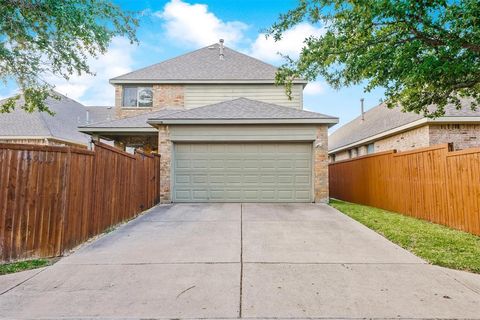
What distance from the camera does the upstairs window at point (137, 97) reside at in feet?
53.6

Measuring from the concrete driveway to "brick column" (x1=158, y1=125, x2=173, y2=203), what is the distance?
4.68 metres

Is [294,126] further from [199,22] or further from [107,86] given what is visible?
[107,86]

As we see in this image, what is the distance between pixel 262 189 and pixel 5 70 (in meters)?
8.75

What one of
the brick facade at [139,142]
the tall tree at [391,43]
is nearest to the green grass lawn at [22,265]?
the tall tree at [391,43]

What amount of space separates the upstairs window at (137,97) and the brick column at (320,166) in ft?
30.3

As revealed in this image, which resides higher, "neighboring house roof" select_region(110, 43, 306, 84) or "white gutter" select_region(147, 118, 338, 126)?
"neighboring house roof" select_region(110, 43, 306, 84)

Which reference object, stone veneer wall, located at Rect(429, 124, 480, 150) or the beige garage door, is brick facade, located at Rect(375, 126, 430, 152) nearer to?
stone veneer wall, located at Rect(429, 124, 480, 150)

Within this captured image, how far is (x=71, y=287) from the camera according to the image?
3.75 m

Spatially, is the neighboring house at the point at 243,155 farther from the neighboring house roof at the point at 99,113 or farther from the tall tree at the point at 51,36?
the neighboring house roof at the point at 99,113

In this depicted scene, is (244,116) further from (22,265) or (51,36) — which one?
(22,265)

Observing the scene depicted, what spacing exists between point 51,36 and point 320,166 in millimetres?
8978

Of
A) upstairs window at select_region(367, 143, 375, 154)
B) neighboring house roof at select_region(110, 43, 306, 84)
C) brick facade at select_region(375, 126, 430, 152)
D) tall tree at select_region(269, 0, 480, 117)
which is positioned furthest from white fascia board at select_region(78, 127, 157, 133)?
upstairs window at select_region(367, 143, 375, 154)

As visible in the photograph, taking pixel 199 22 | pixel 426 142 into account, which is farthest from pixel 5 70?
pixel 426 142

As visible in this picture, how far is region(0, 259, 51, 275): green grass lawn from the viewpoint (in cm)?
422
